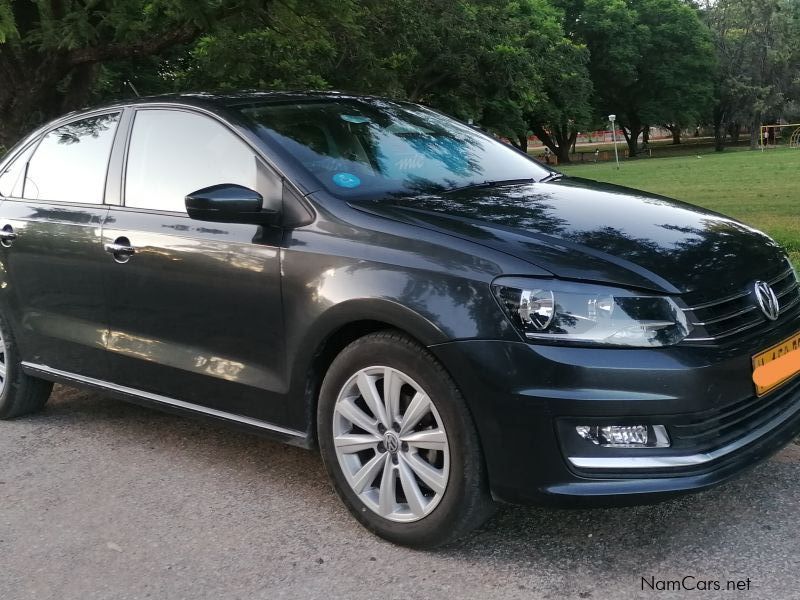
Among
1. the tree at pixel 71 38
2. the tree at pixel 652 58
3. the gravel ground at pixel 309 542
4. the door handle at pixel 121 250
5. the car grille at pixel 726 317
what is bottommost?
the gravel ground at pixel 309 542

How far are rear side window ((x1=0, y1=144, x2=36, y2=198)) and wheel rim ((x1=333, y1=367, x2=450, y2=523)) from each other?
2.79 meters

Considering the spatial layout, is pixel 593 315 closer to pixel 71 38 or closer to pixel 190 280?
pixel 190 280

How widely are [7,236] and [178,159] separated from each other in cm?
135

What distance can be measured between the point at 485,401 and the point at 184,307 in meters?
1.60

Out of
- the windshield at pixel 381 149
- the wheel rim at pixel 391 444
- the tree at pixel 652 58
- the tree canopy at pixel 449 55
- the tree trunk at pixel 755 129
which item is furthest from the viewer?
the tree trunk at pixel 755 129

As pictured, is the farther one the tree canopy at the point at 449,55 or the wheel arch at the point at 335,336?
the tree canopy at the point at 449,55

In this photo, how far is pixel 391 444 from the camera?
3.35 metres

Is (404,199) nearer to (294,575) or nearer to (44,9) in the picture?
(294,575)

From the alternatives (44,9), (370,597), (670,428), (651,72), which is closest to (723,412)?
(670,428)

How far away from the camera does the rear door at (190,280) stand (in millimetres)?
3705

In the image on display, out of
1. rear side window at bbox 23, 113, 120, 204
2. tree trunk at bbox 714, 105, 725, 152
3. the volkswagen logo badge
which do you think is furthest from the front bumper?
tree trunk at bbox 714, 105, 725, 152

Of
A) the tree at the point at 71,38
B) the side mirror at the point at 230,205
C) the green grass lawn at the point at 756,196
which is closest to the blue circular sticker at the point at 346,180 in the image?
the side mirror at the point at 230,205

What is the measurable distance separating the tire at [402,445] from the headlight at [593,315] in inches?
14.6

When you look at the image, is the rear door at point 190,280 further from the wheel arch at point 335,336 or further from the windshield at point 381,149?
the windshield at point 381,149
